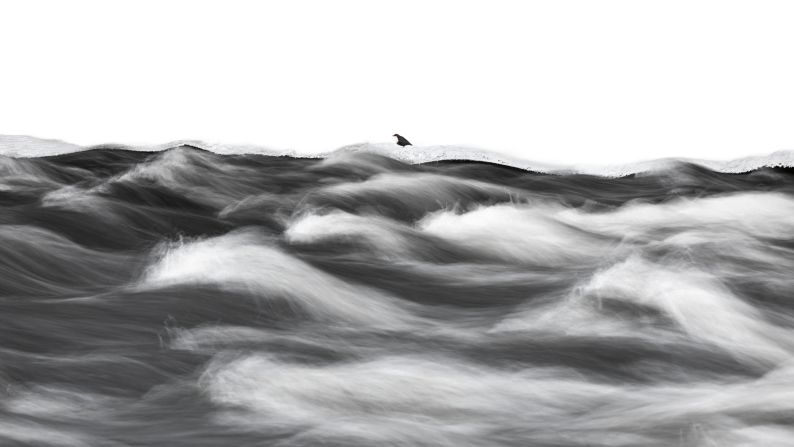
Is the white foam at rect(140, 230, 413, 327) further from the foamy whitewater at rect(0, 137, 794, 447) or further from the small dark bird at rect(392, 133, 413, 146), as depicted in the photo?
the small dark bird at rect(392, 133, 413, 146)

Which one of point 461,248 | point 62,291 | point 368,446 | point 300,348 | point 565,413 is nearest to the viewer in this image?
point 368,446

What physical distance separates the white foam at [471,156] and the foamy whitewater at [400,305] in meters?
0.02

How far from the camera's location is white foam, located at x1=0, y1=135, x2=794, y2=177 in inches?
206

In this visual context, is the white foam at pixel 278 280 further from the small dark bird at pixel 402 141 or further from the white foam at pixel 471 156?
the small dark bird at pixel 402 141

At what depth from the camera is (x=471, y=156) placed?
5.35 metres

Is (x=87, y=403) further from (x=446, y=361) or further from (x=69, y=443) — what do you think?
(x=446, y=361)

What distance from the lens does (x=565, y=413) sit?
7.98 ft

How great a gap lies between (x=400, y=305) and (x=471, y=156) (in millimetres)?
2152

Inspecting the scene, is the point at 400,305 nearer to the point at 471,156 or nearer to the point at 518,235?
the point at 518,235

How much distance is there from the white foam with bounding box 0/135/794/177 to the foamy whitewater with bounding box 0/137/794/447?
0.02m

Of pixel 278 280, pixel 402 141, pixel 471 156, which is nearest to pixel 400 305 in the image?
pixel 278 280

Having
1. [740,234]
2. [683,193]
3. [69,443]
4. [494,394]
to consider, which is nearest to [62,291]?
[69,443]

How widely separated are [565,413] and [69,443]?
3.10 ft

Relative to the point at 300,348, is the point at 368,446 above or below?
below
